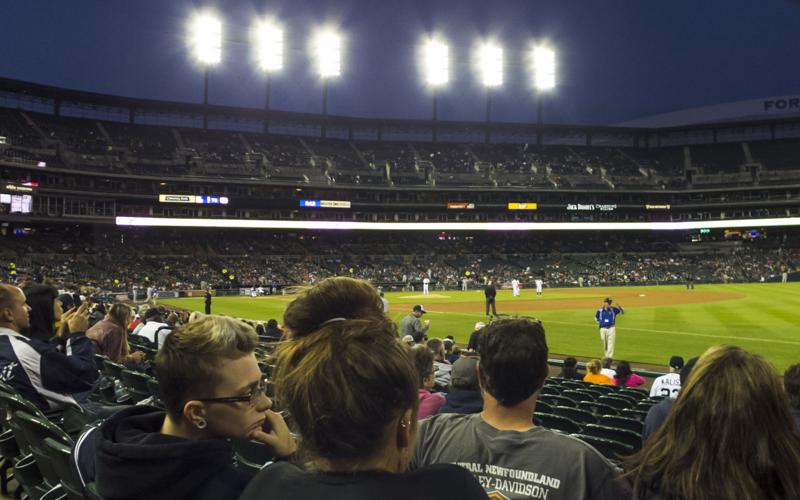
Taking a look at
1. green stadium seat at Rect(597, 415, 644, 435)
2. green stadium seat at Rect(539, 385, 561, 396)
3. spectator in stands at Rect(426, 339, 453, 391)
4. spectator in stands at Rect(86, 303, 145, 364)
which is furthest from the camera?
green stadium seat at Rect(539, 385, 561, 396)

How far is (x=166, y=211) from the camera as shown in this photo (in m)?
70.5

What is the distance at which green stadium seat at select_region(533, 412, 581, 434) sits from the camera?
6023mm

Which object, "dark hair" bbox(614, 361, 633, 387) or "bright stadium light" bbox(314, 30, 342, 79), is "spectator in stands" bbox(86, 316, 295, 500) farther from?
"bright stadium light" bbox(314, 30, 342, 79)

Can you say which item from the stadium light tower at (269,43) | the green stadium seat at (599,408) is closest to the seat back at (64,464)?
the green stadium seat at (599,408)

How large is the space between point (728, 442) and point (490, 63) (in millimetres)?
73330

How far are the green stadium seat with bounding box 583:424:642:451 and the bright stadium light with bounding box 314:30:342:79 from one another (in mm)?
66291

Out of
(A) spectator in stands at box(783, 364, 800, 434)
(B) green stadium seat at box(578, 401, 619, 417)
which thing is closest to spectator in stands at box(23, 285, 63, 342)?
(B) green stadium seat at box(578, 401, 619, 417)

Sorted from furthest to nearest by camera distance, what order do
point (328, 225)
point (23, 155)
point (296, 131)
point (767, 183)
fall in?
1. point (296, 131)
2. point (767, 183)
3. point (328, 225)
4. point (23, 155)

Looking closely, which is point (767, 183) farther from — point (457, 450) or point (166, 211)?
point (457, 450)

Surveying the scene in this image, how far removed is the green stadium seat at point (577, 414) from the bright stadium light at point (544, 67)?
71344 millimetres

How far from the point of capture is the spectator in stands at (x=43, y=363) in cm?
560

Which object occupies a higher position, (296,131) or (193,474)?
(296,131)

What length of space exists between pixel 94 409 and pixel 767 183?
94377 mm

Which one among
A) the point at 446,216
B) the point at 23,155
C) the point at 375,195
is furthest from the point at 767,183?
the point at 23,155
